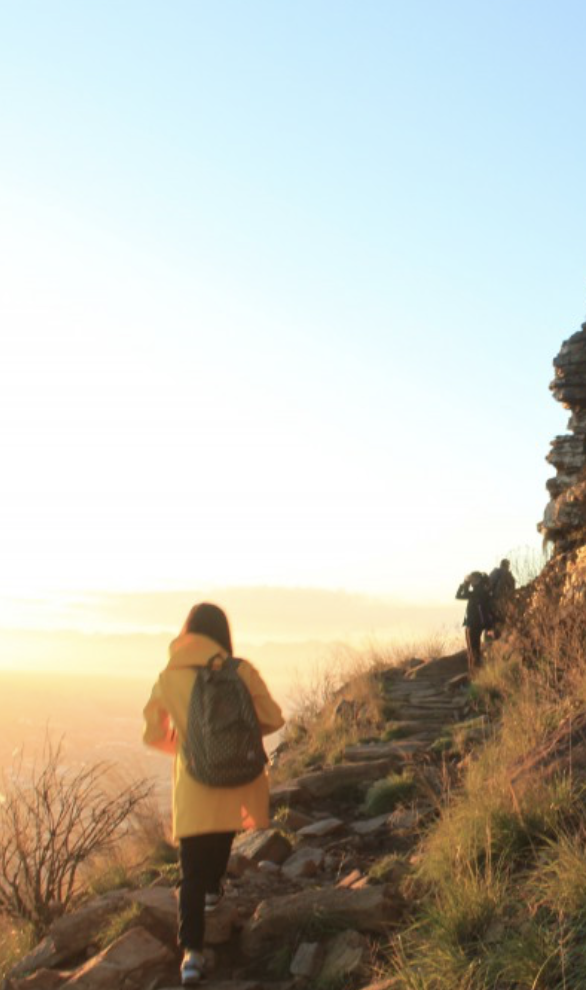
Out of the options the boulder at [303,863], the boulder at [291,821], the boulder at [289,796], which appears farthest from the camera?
the boulder at [289,796]

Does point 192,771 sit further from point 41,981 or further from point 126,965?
point 41,981

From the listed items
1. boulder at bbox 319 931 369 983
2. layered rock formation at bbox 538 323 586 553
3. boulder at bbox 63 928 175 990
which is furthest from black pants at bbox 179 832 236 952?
layered rock formation at bbox 538 323 586 553

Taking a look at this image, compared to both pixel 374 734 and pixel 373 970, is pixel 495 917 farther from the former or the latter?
pixel 374 734

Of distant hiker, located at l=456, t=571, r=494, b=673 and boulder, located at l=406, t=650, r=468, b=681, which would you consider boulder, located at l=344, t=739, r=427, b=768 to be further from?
boulder, located at l=406, t=650, r=468, b=681

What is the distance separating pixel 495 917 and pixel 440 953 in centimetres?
51

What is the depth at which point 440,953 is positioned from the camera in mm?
6125

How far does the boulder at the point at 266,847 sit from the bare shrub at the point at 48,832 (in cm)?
158

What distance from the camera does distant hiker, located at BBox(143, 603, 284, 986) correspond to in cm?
715

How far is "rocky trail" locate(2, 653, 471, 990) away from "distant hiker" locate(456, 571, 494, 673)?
23.8 ft

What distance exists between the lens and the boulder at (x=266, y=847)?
9.41 metres

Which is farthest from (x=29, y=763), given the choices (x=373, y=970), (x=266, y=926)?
(x=373, y=970)

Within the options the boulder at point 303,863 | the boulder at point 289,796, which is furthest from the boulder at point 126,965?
the boulder at point 289,796

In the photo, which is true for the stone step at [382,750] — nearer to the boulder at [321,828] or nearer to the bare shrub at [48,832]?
the boulder at [321,828]

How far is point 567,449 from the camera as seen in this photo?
59.9ft
